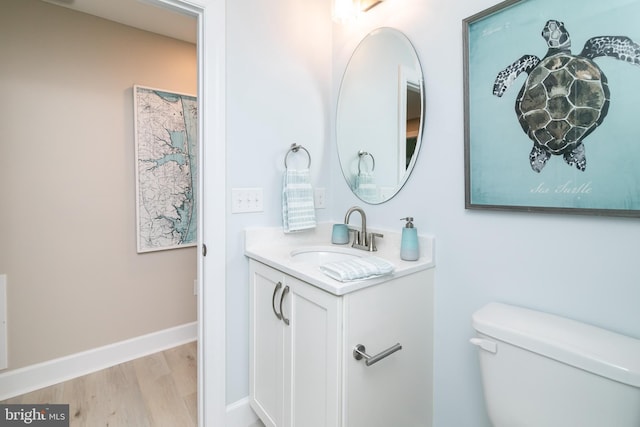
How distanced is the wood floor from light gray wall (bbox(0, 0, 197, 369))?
0.71ft

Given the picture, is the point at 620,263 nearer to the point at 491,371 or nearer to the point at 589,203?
the point at 589,203

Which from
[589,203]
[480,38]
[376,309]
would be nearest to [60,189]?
[376,309]

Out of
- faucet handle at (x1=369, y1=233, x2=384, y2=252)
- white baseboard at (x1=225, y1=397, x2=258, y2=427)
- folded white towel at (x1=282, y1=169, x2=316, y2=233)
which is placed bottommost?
white baseboard at (x1=225, y1=397, x2=258, y2=427)

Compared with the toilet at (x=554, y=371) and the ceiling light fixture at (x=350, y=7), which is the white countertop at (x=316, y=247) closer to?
the toilet at (x=554, y=371)

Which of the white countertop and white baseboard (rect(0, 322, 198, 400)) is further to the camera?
white baseboard (rect(0, 322, 198, 400))

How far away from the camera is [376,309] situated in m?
1.00

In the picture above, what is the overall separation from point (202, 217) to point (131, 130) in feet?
3.94

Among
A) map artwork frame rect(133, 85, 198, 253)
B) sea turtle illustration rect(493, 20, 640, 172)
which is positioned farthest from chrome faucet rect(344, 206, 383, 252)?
map artwork frame rect(133, 85, 198, 253)

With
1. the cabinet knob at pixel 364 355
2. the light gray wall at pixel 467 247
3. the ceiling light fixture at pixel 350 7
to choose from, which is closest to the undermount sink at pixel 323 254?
the light gray wall at pixel 467 247

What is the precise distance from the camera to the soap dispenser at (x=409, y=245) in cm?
121

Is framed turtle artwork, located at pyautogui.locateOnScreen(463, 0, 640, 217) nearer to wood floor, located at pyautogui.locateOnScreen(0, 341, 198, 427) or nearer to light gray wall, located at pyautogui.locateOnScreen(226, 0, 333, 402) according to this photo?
light gray wall, located at pyautogui.locateOnScreen(226, 0, 333, 402)

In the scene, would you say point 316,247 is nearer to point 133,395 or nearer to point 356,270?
point 356,270

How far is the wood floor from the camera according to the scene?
1.50 metres

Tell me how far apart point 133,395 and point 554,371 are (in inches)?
81.0
